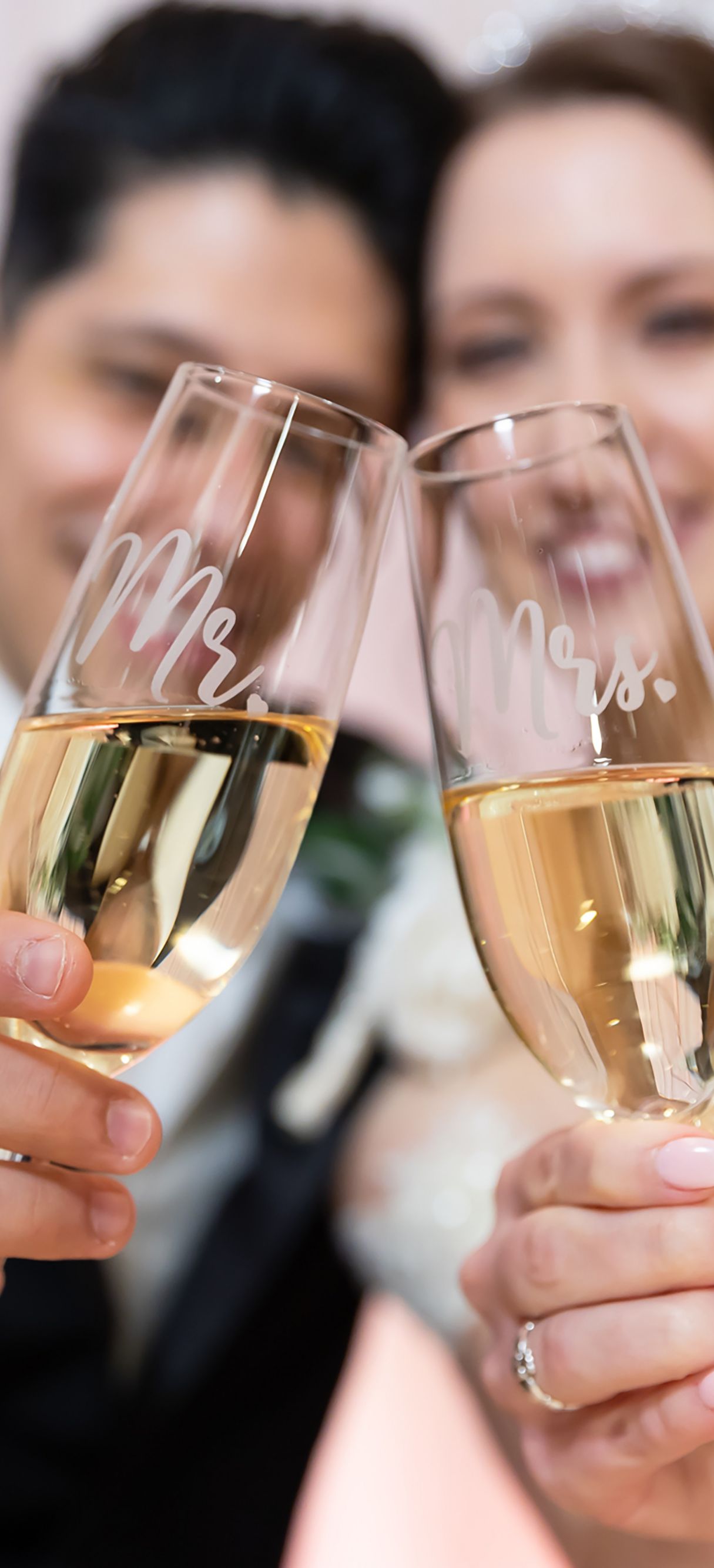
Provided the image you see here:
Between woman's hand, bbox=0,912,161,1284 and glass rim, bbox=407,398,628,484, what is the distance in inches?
8.4

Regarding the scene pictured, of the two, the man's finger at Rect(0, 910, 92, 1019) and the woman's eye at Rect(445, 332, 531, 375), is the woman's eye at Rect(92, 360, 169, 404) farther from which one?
the man's finger at Rect(0, 910, 92, 1019)

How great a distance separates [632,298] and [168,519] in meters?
0.86

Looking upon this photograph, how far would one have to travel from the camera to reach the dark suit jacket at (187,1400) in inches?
38.4

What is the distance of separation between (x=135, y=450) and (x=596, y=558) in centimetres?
77

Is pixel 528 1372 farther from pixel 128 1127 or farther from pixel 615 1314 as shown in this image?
pixel 128 1127

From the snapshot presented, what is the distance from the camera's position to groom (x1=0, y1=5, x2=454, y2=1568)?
1002mm

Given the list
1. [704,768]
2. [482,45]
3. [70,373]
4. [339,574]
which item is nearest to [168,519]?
[339,574]

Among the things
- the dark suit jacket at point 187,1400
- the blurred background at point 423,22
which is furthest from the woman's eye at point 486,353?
the dark suit jacket at point 187,1400

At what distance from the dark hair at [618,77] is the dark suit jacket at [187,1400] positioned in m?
1.00

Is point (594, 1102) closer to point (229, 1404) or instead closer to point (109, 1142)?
point (109, 1142)

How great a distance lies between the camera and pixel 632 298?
111 centimetres

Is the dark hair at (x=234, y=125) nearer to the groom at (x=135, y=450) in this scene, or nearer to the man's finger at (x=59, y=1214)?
the groom at (x=135, y=450)

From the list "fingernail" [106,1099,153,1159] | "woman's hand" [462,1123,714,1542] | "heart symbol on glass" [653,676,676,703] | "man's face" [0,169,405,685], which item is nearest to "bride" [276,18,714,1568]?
"man's face" [0,169,405,685]

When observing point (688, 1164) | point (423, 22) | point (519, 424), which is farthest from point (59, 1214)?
point (423, 22)
